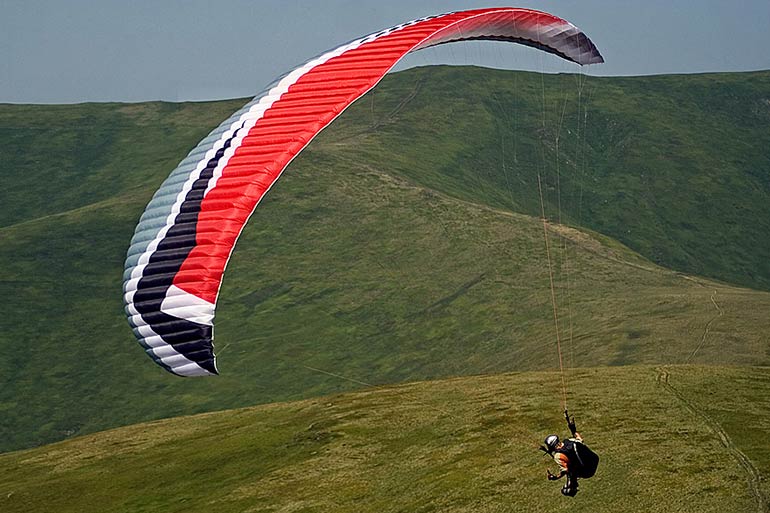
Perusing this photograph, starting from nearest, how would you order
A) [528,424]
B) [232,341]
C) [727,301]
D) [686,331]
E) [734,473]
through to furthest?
[734,473] < [528,424] < [686,331] < [727,301] < [232,341]

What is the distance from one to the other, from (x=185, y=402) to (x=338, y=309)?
90.2ft

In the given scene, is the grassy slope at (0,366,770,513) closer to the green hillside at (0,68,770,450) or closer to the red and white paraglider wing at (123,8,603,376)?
the red and white paraglider wing at (123,8,603,376)

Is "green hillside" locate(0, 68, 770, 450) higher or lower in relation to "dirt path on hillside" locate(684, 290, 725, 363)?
lower

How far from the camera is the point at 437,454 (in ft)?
172

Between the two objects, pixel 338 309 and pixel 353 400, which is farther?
pixel 338 309

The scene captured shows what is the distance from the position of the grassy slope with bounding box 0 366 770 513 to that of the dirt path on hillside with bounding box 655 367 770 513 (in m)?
0.11

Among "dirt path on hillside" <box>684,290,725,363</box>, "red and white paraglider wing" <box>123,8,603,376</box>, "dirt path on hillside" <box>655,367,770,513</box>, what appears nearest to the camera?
"red and white paraglider wing" <box>123,8,603,376</box>

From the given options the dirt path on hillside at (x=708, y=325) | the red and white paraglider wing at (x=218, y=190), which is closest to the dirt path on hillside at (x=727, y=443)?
the dirt path on hillside at (x=708, y=325)

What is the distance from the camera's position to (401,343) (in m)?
136

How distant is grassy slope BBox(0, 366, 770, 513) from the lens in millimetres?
41062

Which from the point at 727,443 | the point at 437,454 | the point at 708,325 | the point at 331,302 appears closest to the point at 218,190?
the point at 727,443

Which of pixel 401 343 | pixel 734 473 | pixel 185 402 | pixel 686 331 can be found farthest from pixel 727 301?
pixel 185 402

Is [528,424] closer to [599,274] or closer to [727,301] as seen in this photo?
[727,301]

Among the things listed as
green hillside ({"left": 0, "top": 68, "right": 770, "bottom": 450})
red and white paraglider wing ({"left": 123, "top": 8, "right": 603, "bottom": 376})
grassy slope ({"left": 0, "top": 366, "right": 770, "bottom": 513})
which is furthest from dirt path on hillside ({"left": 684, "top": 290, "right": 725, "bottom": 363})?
red and white paraglider wing ({"left": 123, "top": 8, "right": 603, "bottom": 376})
